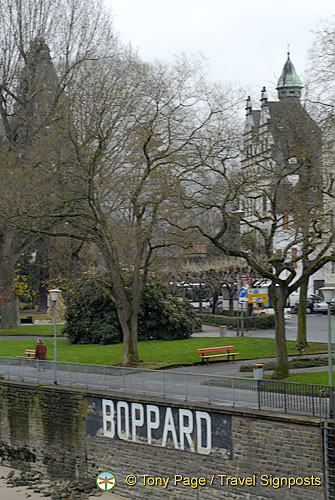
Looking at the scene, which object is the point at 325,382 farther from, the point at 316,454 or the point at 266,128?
the point at 266,128

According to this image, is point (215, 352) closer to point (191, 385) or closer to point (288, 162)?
point (288, 162)

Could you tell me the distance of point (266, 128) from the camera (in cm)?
3123

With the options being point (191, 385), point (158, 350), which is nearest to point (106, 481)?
point (191, 385)

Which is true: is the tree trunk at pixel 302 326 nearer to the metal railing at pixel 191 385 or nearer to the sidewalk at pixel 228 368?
the sidewalk at pixel 228 368

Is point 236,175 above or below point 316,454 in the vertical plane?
above

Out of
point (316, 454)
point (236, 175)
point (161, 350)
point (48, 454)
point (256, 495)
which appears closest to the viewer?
point (316, 454)

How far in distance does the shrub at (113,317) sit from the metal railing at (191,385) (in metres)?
12.7

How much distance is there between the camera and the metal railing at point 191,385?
19047 mm

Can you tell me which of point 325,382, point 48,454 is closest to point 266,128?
point 325,382

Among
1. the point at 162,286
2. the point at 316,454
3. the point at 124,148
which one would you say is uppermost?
the point at 124,148

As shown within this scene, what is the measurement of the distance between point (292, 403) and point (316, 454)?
1585 mm

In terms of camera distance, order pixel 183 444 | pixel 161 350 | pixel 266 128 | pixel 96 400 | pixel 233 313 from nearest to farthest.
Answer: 1. pixel 183 444
2. pixel 96 400
3. pixel 266 128
4. pixel 161 350
5. pixel 233 313

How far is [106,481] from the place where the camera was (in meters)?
23.3

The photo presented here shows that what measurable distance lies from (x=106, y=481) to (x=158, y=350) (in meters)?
14.2
